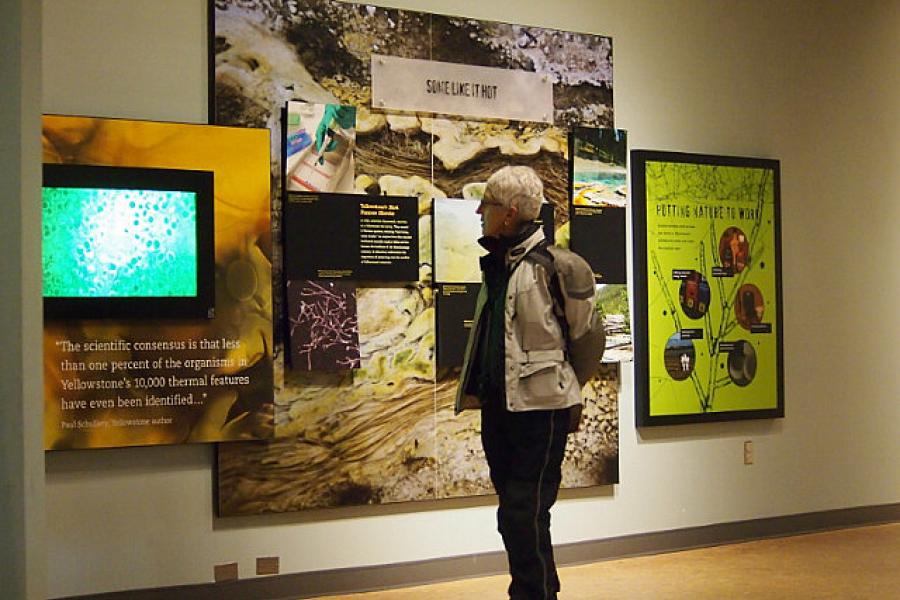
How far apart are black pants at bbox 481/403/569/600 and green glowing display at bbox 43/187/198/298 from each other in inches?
61.5

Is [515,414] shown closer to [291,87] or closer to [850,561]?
[291,87]

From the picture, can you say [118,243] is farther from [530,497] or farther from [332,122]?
[530,497]

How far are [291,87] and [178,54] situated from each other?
1.62 ft

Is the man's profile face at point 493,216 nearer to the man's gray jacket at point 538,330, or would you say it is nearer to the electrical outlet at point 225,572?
the man's gray jacket at point 538,330

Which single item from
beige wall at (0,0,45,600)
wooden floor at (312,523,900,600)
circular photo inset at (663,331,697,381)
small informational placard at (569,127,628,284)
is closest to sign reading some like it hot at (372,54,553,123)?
small informational placard at (569,127,628,284)

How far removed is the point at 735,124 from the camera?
6320mm

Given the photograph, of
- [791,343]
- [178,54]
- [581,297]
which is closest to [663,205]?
[791,343]

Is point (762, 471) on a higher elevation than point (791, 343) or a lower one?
lower

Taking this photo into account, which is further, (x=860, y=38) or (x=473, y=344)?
(x=860, y=38)

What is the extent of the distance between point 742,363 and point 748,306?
0.31 m

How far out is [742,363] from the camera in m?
6.25

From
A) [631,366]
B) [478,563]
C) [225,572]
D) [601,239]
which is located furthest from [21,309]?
[631,366]

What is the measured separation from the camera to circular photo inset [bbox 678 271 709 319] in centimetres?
606

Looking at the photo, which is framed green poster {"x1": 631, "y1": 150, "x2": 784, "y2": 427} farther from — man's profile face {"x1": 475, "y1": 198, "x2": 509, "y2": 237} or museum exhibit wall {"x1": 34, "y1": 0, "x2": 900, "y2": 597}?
man's profile face {"x1": 475, "y1": 198, "x2": 509, "y2": 237}
